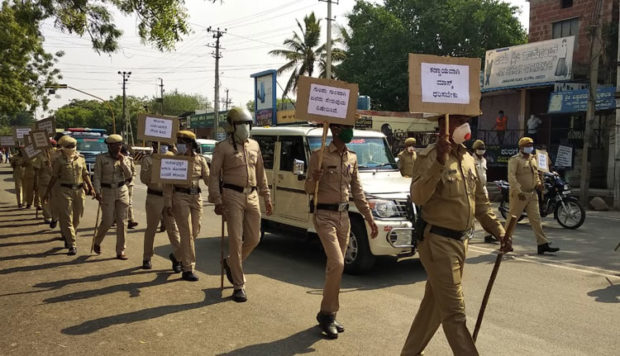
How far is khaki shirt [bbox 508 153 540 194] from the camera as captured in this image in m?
8.76

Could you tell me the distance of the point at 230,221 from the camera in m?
5.76

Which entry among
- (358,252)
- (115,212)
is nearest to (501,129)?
(358,252)

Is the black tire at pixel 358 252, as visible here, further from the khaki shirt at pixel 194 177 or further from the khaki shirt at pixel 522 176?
the khaki shirt at pixel 522 176

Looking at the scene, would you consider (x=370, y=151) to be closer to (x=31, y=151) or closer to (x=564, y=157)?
(x=31, y=151)

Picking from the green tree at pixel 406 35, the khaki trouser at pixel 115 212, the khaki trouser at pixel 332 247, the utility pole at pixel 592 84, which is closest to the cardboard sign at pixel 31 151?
the khaki trouser at pixel 115 212

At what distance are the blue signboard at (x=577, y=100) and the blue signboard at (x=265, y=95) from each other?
16354 millimetres

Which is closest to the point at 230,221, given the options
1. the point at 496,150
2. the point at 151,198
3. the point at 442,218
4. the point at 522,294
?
the point at 151,198

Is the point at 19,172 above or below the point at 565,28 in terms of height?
below

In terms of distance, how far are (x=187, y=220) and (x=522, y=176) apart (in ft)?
18.3

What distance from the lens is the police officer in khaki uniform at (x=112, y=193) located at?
7.97 metres

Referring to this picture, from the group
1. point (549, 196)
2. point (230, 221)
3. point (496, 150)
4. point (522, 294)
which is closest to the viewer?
point (230, 221)

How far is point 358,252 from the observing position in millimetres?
6906

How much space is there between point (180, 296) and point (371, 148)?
12.4 ft

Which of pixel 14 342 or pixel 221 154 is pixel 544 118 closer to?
pixel 221 154
